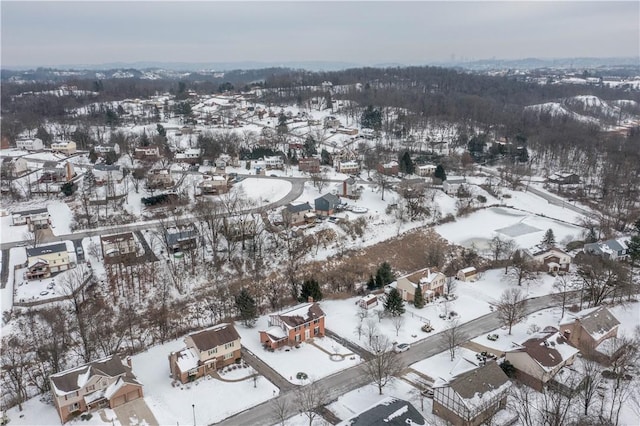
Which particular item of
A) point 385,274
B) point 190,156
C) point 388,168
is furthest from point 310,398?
point 190,156

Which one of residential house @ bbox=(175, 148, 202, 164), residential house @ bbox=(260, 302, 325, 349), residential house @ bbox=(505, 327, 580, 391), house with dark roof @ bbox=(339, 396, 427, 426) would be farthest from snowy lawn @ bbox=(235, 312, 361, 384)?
residential house @ bbox=(175, 148, 202, 164)

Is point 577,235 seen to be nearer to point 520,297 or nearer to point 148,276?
point 520,297

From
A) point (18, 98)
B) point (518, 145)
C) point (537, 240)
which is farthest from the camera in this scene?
point (18, 98)

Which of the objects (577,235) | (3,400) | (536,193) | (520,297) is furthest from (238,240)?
(536,193)

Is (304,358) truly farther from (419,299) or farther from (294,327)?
(419,299)

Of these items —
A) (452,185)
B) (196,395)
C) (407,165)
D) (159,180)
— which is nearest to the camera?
(196,395)

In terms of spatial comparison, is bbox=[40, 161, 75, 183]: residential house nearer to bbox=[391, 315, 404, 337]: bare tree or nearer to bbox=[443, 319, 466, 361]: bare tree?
bbox=[391, 315, 404, 337]: bare tree
